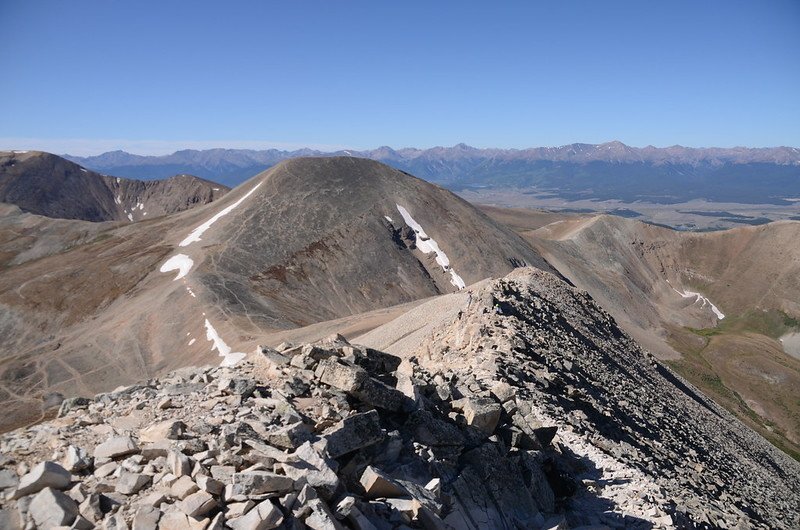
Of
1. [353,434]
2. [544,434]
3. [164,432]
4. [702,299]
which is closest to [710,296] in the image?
[702,299]

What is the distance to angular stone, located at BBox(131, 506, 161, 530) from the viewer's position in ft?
26.0

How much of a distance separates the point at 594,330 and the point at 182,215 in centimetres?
8727

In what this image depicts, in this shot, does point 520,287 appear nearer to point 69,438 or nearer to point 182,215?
point 69,438

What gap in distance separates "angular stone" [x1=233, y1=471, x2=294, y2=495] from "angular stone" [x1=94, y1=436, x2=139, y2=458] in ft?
7.96

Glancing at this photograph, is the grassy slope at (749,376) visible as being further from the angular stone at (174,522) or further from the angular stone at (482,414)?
the angular stone at (174,522)

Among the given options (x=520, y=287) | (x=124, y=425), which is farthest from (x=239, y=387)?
(x=520, y=287)

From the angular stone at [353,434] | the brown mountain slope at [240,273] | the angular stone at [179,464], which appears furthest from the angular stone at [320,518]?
the brown mountain slope at [240,273]

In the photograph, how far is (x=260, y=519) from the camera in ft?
25.9

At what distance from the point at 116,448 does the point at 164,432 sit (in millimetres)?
831

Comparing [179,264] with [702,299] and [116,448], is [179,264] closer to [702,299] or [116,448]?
[116,448]

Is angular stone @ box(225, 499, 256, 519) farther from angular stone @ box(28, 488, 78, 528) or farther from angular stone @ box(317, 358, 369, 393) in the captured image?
angular stone @ box(317, 358, 369, 393)

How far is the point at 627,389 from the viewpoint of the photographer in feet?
95.7

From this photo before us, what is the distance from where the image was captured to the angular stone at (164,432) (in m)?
9.87

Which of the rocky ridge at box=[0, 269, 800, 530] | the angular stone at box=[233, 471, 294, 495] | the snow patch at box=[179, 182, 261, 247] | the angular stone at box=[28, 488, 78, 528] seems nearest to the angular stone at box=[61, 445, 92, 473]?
the rocky ridge at box=[0, 269, 800, 530]
